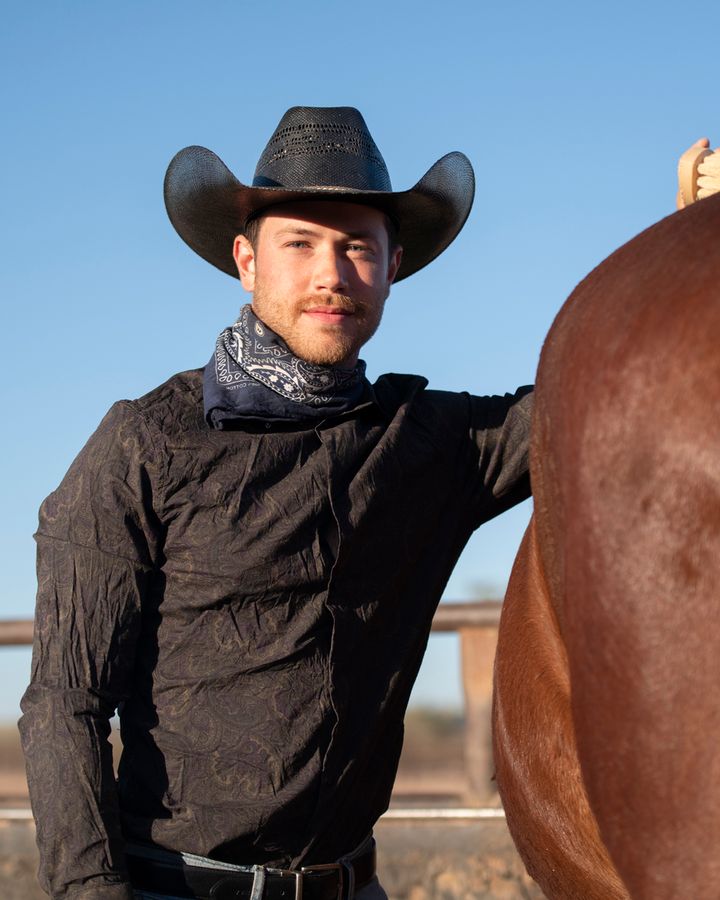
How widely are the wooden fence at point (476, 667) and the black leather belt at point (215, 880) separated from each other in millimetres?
3324

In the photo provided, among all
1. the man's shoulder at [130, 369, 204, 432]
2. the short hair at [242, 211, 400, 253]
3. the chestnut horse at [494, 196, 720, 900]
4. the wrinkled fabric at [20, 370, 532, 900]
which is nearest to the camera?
the chestnut horse at [494, 196, 720, 900]

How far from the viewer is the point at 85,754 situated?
2.19 meters

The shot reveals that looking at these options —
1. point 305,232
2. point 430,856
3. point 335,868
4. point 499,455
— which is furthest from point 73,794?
point 430,856

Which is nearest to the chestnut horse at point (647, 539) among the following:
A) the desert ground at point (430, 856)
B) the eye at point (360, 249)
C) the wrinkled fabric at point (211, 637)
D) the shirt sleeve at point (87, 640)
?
the wrinkled fabric at point (211, 637)

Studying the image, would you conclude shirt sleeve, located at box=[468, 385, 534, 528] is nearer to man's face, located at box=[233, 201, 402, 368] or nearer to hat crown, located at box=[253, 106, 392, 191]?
man's face, located at box=[233, 201, 402, 368]

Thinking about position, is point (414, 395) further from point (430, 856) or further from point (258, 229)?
point (430, 856)

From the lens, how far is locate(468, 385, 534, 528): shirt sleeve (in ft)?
8.39

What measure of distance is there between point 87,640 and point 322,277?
845 mm

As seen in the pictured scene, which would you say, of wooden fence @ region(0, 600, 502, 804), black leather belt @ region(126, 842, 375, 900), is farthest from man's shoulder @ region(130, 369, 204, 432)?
wooden fence @ region(0, 600, 502, 804)

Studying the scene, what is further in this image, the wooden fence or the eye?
the wooden fence

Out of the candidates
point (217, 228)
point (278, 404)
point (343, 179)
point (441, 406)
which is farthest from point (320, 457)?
point (217, 228)

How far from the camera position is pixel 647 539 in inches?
46.2

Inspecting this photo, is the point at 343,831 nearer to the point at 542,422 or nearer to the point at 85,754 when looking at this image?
the point at 85,754

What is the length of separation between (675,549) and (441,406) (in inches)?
58.2
